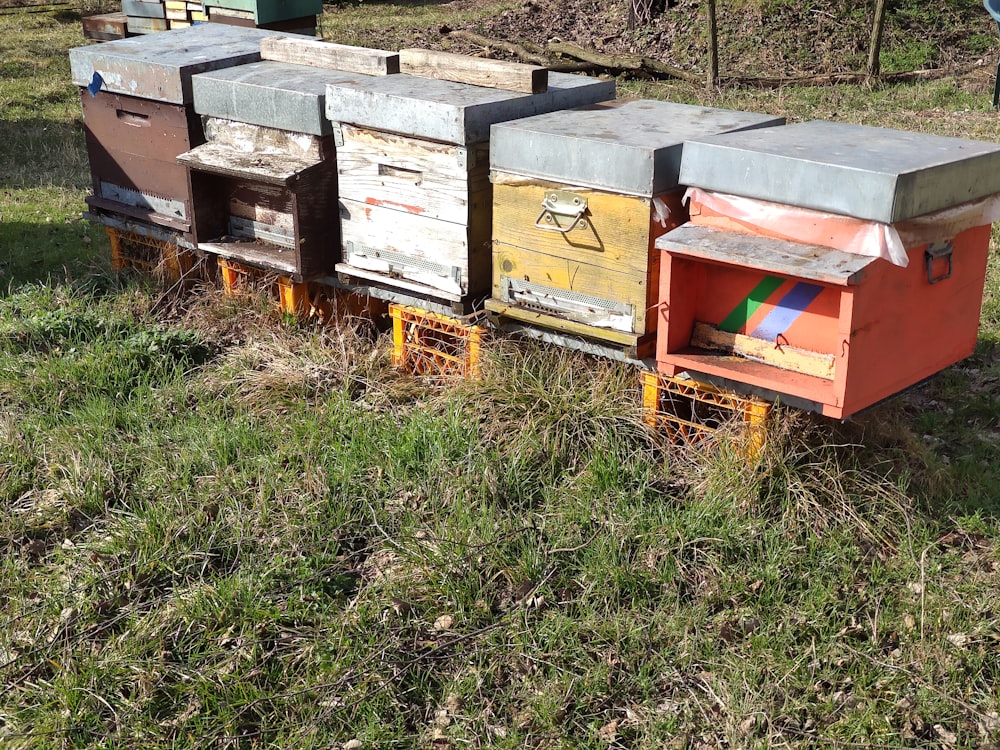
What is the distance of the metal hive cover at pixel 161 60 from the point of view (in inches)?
207

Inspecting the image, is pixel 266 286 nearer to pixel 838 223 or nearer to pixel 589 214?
pixel 589 214

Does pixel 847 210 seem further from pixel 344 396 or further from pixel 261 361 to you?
pixel 261 361

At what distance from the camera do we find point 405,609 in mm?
3746

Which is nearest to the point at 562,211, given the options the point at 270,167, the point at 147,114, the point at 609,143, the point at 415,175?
the point at 609,143

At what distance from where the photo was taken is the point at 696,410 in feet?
14.3

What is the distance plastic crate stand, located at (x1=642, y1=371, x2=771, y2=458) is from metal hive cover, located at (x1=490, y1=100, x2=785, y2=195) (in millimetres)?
781

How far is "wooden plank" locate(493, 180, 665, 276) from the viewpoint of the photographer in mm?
3898

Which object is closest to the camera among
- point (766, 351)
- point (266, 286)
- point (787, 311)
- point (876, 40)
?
point (787, 311)

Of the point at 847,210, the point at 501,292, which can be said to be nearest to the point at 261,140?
the point at 501,292

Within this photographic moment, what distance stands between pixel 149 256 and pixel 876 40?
7.72m

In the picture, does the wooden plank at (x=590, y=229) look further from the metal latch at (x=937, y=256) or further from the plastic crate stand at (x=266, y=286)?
the plastic crate stand at (x=266, y=286)

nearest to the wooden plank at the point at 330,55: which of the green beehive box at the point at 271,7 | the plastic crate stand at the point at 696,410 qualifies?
the plastic crate stand at the point at 696,410

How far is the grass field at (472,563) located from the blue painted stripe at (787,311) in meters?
0.36

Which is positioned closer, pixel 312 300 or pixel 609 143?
pixel 609 143
